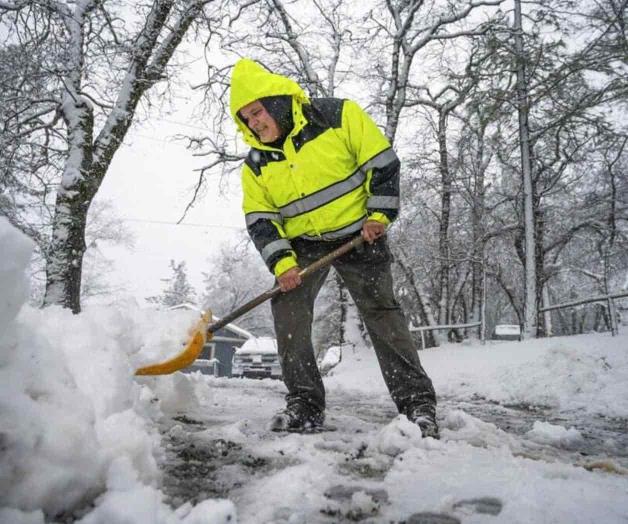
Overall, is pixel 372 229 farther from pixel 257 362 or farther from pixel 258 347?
pixel 258 347

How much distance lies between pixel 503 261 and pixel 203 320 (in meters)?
16.4

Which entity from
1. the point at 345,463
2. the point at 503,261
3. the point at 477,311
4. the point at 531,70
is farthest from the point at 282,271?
the point at 503,261

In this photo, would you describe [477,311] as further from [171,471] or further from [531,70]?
[171,471]

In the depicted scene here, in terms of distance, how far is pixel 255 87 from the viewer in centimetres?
254

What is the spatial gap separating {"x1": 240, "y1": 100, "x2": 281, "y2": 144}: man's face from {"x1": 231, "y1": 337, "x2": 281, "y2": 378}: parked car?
18.0m

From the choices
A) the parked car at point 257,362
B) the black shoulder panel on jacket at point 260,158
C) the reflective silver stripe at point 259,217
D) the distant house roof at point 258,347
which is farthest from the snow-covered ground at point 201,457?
the distant house roof at point 258,347

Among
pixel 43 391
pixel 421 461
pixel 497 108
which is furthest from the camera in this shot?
pixel 497 108

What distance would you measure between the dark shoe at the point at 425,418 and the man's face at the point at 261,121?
167 centimetres

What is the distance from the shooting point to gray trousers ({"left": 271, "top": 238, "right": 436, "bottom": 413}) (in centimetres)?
239

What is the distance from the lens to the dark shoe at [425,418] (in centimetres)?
202

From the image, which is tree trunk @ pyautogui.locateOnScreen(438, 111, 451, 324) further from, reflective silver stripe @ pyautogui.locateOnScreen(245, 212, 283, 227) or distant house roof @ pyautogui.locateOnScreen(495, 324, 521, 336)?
distant house roof @ pyautogui.locateOnScreen(495, 324, 521, 336)

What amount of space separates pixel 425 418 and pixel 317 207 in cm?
125

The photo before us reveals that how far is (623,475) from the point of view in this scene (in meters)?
1.44

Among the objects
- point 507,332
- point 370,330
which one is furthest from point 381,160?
point 507,332
